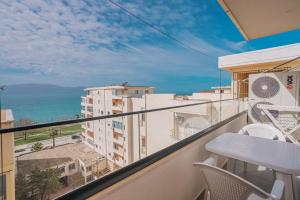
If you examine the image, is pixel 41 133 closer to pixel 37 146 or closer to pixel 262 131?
pixel 37 146

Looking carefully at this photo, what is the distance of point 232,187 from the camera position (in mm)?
1178

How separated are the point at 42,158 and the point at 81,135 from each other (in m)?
0.27

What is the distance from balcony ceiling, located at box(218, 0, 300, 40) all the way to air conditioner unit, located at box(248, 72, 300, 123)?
150 centimetres

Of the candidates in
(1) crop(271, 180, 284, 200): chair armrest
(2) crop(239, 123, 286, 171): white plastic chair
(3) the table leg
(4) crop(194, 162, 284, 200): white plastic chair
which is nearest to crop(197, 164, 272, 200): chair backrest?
(4) crop(194, 162, 284, 200): white plastic chair

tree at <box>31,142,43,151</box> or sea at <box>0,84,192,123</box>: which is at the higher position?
sea at <box>0,84,192,123</box>

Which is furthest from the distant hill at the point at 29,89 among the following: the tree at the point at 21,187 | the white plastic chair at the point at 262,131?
the white plastic chair at the point at 262,131

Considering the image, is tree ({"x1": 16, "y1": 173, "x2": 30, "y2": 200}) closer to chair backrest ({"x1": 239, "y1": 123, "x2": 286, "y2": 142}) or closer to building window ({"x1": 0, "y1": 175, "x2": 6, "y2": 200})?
building window ({"x1": 0, "y1": 175, "x2": 6, "y2": 200})

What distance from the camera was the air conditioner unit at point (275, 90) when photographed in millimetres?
4184

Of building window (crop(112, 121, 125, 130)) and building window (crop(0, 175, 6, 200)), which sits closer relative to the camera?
building window (crop(0, 175, 6, 200))

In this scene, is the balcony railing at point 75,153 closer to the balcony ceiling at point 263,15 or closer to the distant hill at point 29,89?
the distant hill at point 29,89

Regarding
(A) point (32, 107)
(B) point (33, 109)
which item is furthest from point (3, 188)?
(A) point (32, 107)

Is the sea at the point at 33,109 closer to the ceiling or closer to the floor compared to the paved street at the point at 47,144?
closer to the ceiling

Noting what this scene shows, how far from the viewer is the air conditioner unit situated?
4.18 meters

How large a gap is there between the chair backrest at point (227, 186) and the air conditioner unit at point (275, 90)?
3.53 metres
